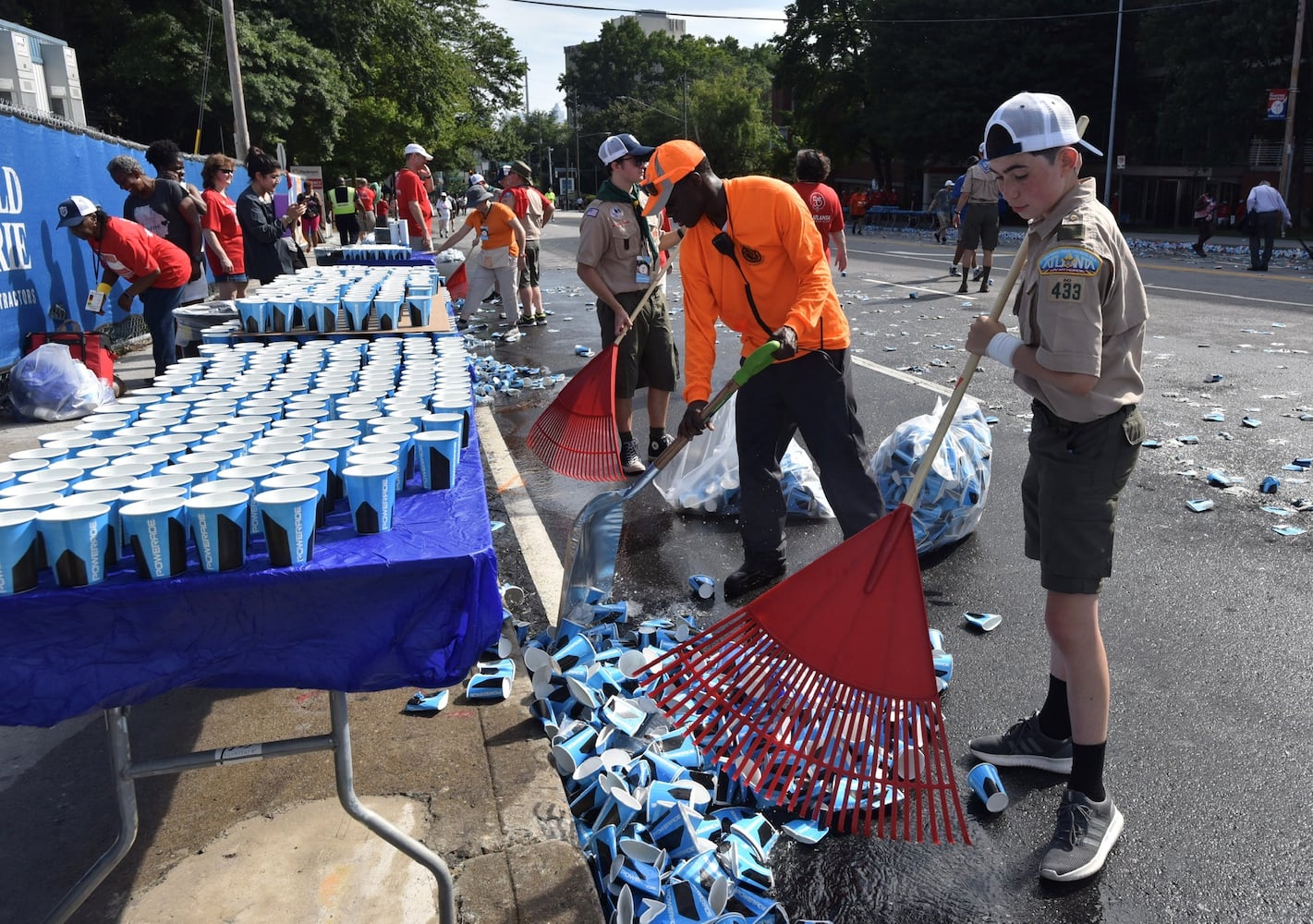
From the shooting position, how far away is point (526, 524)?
5.39 m

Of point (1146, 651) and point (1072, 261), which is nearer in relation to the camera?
point (1072, 261)

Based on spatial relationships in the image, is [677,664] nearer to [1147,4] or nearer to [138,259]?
[138,259]

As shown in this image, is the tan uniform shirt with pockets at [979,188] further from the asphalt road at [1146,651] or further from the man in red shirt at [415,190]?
the man in red shirt at [415,190]

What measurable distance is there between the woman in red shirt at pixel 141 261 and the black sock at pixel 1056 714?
6558mm

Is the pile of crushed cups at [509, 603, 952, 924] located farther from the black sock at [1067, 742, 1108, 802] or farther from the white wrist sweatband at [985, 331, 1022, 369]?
the white wrist sweatband at [985, 331, 1022, 369]

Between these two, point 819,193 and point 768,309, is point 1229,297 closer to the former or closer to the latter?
point 819,193

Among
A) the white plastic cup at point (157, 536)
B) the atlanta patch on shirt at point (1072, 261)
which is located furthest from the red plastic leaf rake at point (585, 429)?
the white plastic cup at point (157, 536)

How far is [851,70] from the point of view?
2159 inches

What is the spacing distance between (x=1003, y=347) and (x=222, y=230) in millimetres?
8085

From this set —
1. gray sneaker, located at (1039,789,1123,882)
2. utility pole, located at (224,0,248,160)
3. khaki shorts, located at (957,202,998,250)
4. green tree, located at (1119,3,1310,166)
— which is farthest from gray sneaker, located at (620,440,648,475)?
green tree, located at (1119,3,1310,166)

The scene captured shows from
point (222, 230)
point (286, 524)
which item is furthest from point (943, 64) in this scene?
point (286, 524)

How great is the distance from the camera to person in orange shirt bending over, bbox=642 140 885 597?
3.80 m

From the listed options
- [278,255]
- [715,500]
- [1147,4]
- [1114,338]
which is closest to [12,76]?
[278,255]

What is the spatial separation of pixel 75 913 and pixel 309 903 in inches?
22.6
